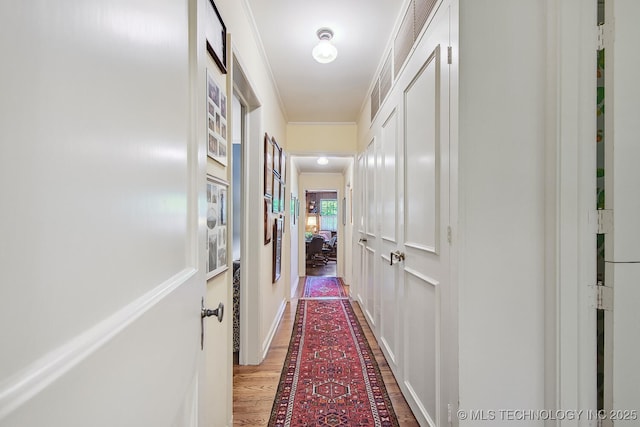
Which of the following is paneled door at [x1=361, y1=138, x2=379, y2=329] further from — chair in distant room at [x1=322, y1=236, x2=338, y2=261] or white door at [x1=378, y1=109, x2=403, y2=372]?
chair in distant room at [x1=322, y1=236, x2=338, y2=261]

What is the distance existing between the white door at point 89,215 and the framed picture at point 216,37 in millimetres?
648

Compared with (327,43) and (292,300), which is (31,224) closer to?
(327,43)

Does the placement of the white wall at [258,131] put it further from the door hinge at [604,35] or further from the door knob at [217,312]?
the door hinge at [604,35]

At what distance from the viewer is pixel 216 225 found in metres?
1.45

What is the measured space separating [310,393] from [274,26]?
8.21 ft

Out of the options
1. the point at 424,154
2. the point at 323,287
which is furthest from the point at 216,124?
the point at 323,287

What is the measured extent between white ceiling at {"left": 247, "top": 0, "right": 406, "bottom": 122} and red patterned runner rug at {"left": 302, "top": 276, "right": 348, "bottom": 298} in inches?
107

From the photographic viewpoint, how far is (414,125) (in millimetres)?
1773

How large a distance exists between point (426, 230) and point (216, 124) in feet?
3.73

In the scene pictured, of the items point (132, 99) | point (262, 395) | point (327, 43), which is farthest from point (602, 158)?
point (262, 395)

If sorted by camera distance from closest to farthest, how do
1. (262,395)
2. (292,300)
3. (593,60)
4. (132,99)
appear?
(132,99) < (593,60) < (262,395) < (292,300)

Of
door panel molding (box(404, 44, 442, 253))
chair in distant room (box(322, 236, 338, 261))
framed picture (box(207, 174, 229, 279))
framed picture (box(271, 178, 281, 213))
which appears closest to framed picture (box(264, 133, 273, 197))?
framed picture (box(271, 178, 281, 213))

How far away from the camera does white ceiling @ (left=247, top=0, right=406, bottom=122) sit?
6.50 ft

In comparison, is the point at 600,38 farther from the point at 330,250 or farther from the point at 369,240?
the point at 330,250
